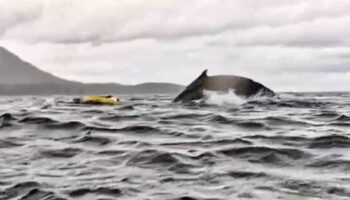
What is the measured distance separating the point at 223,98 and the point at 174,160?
1820cm

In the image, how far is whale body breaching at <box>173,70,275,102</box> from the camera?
29.0 meters

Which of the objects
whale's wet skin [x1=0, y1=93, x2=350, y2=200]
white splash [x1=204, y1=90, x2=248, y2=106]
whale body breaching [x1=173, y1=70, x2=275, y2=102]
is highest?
whale body breaching [x1=173, y1=70, x2=275, y2=102]

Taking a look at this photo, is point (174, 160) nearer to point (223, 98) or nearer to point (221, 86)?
point (221, 86)

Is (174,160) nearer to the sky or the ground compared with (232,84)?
nearer to the ground

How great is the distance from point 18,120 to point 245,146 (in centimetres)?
994

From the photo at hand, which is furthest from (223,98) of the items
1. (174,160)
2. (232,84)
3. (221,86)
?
(174,160)

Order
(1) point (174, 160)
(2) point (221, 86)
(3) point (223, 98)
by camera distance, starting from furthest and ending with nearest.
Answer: (3) point (223, 98) → (2) point (221, 86) → (1) point (174, 160)

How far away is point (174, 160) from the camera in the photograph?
11250 millimetres

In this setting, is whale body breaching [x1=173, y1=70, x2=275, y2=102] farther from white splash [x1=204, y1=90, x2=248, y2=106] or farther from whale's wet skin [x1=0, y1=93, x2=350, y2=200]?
whale's wet skin [x1=0, y1=93, x2=350, y2=200]

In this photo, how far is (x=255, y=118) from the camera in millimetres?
20578

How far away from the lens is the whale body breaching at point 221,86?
28969 mm

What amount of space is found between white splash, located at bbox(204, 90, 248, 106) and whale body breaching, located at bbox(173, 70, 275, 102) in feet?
0.68

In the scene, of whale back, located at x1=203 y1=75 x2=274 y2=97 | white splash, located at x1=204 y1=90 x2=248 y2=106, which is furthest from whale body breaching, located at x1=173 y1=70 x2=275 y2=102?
white splash, located at x1=204 y1=90 x2=248 y2=106

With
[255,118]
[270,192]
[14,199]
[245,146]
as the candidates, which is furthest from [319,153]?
[255,118]
